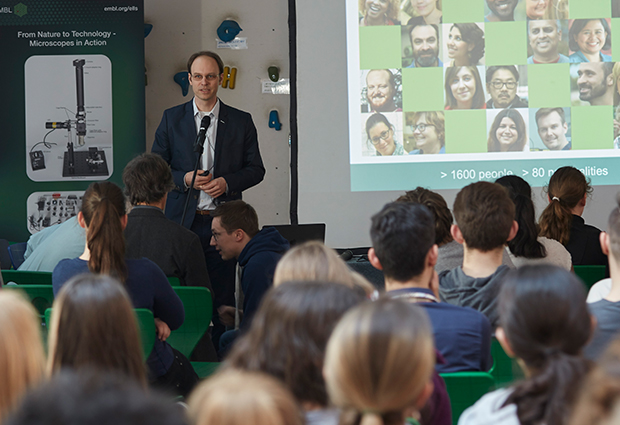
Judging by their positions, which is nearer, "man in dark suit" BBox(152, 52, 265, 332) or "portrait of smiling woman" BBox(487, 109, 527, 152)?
"man in dark suit" BBox(152, 52, 265, 332)

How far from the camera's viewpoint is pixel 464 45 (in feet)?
14.7

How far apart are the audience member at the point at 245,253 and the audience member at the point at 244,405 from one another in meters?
1.75

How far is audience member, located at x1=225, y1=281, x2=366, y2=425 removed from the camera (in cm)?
108

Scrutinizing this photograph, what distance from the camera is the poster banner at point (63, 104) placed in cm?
484

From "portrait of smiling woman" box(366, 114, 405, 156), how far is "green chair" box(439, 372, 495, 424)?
3.14 meters

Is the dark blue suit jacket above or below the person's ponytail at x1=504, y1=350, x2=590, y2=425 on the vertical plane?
above

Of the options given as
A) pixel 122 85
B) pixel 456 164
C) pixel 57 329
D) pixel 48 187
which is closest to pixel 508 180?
pixel 456 164

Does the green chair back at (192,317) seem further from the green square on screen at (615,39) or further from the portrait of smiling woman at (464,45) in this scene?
the green square on screen at (615,39)

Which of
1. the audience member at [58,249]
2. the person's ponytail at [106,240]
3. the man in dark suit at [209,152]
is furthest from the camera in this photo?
the man in dark suit at [209,152]

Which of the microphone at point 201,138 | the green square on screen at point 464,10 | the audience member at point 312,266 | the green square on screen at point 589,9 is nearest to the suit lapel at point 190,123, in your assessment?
the microphone at point 201,138

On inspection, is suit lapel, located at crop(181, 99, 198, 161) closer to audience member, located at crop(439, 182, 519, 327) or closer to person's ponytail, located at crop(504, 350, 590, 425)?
audience member, located at crop(439, 182, 519, 327)

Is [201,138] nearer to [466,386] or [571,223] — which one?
[571,223]

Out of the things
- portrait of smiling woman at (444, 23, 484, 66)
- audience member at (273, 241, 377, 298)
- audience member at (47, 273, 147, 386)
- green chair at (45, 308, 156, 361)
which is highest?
portrait of smiling woman at (444, 23, 484, 66)

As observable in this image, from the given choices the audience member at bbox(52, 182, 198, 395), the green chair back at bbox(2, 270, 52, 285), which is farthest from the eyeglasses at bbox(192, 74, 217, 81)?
the audience member at bbox(52, 182, 198, 395)
